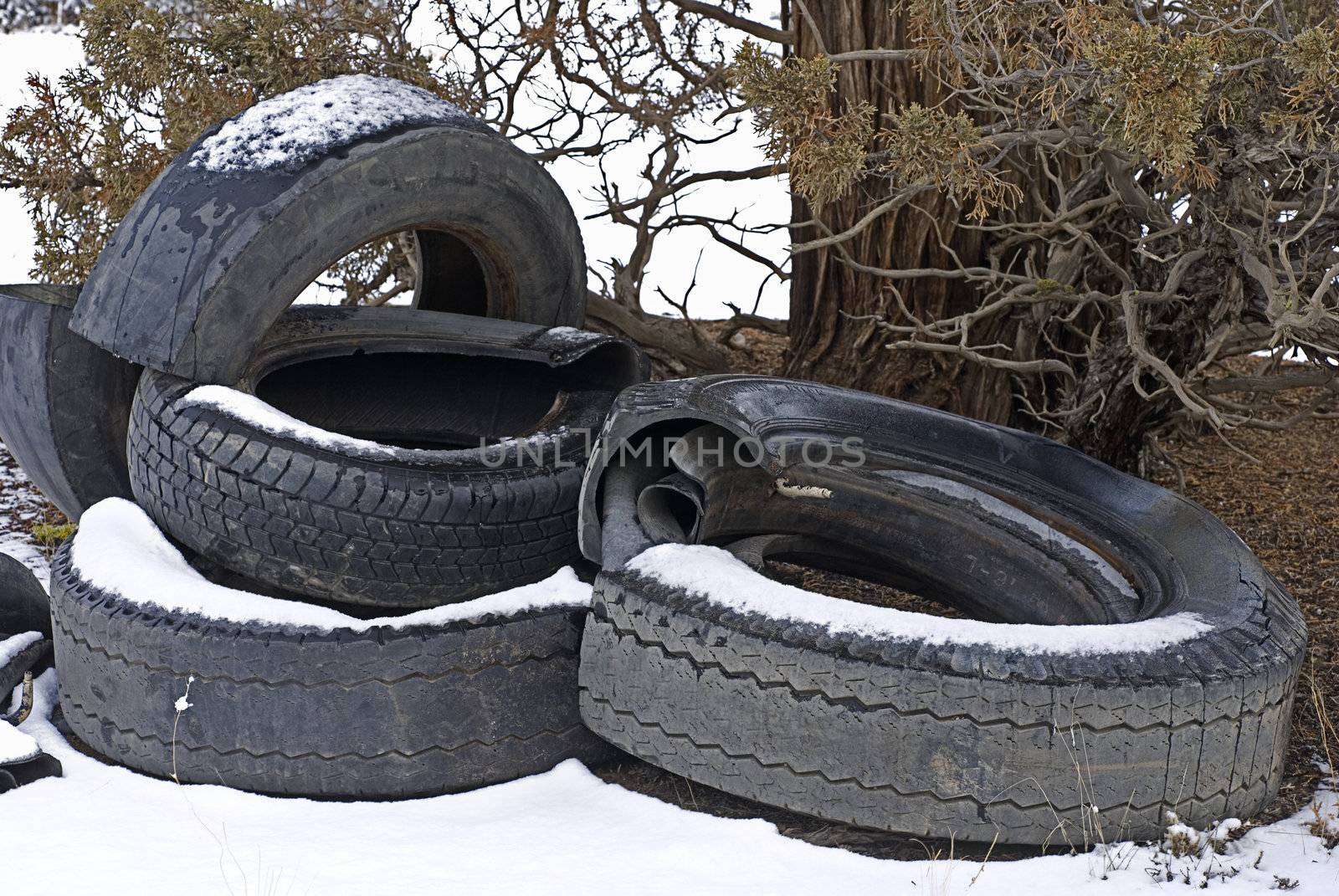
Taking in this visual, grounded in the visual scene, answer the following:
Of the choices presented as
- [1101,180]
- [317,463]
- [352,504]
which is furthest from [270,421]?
[1101,180]

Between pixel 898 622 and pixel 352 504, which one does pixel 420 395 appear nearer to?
pixel 352 504

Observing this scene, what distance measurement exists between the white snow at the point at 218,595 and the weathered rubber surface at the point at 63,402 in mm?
548

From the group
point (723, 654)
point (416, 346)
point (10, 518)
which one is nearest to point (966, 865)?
point (723, 654)

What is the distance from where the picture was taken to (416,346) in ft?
14.6

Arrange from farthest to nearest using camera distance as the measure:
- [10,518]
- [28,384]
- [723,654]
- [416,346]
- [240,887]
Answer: [10,518] < [416,346] < [28,384] < [723,654] < [240,887]

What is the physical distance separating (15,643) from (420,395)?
1.63 meters

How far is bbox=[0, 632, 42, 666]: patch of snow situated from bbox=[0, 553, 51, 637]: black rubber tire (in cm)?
5

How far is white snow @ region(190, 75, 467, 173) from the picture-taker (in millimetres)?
3842

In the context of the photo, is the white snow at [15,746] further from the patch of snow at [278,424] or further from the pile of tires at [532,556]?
the patch of snow at [278,424]

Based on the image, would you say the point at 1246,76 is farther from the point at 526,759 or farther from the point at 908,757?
the point at 526,759

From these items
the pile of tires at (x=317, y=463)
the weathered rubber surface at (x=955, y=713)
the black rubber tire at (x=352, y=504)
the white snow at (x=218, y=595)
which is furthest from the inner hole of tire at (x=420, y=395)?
the weathered rubber surface at (x=955, y=713)

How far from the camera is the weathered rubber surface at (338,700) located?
302 cm

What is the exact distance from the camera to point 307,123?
12.9 ft

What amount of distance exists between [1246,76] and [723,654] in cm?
188
